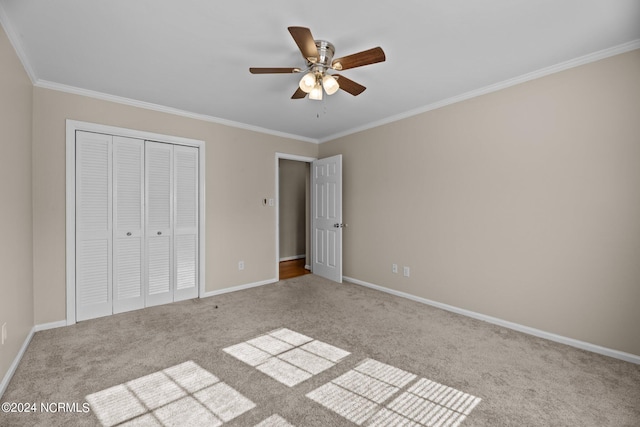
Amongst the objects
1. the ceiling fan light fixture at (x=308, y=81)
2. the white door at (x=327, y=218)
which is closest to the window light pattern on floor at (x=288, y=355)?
the white door at (x=327, y=218)

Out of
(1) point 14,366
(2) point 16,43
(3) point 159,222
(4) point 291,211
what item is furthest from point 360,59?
(4) point 291,211

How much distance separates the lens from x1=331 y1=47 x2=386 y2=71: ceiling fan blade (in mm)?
1928

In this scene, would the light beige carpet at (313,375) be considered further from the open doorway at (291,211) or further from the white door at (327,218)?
the open doorway at (291,211)

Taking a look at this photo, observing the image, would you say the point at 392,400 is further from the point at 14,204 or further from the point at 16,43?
the point at 16,43

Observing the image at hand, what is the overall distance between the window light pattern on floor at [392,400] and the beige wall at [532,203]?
1.49 m

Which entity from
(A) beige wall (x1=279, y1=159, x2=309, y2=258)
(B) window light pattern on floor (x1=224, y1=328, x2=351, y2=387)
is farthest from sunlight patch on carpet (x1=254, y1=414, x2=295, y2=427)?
(A) beige wall (x1=279, y1=159, x2=309, y2=258)

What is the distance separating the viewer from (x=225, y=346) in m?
2.60

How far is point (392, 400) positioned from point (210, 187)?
330 centimetres

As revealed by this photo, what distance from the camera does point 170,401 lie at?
1.87 meters

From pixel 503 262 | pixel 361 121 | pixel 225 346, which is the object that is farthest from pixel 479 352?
pixel 361 121

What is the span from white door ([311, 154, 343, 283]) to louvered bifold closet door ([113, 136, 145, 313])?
2599 mm

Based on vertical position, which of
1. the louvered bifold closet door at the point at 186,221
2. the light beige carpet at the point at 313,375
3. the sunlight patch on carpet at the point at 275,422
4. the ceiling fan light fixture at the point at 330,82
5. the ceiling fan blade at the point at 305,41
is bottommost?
the sunlight patch on carpet at the point at 275,422

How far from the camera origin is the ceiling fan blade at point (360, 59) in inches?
75.9

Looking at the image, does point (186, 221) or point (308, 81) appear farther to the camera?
point (186, 221)
